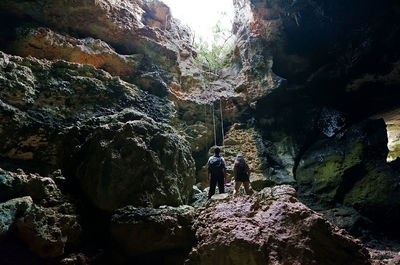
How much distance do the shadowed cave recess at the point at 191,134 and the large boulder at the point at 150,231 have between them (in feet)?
0.08

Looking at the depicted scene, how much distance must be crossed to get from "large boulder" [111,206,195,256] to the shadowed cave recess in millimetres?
25

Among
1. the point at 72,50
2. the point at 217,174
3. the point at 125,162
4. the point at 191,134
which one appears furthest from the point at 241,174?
the point at 72,50

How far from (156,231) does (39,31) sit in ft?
22.5

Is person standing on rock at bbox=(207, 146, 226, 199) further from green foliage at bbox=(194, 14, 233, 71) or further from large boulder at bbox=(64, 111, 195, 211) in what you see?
green foliage at bbox=(194, 14, 233, 71)

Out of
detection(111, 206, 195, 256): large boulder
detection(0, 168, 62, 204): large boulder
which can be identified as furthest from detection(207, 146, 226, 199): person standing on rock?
detection(0, 168, 62, 204): large boulder

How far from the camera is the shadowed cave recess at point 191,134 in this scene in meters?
4.11

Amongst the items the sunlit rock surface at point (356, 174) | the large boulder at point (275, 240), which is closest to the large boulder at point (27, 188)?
the large boulder at point (275, 240)

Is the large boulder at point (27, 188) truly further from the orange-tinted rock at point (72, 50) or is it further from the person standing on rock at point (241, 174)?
the orange-tinted rock at point (72, 50)

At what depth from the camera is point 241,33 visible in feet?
43.9

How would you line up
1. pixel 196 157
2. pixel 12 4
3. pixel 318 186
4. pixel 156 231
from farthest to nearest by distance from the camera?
1. pixel 196 157
2. pixel 318 186
3. pixel 12 4
4. pixel 156 231

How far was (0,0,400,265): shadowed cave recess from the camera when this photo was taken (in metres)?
4.11

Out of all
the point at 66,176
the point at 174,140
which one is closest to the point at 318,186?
the point at 174,140

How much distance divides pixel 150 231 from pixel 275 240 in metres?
1.98

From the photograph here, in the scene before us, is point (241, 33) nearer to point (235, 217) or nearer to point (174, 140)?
point (174, 140)
